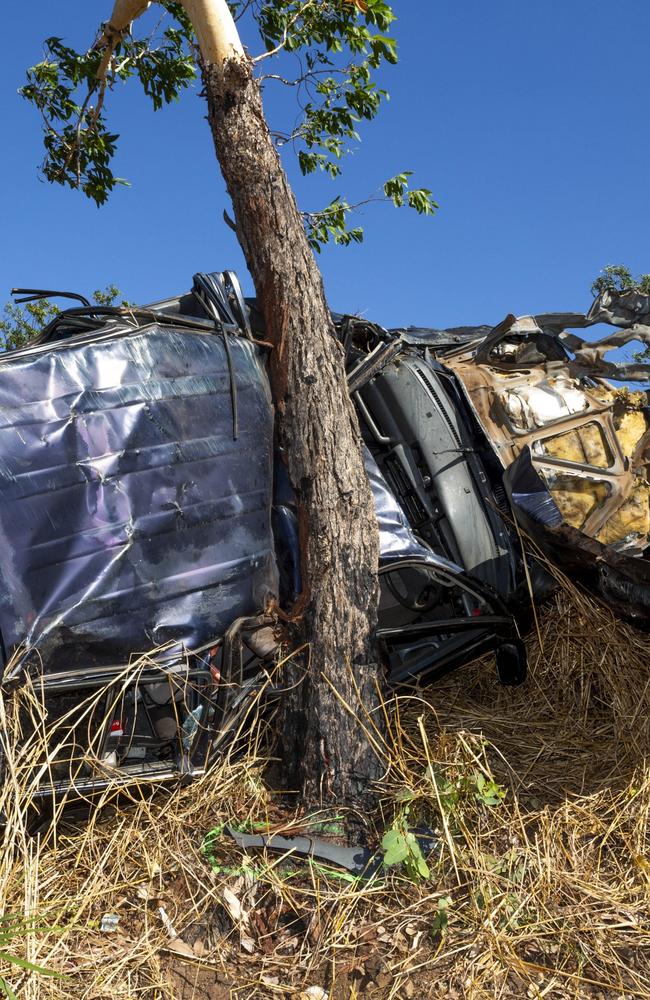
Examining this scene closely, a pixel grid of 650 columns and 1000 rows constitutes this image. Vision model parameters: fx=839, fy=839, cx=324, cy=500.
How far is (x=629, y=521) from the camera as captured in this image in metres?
5.57

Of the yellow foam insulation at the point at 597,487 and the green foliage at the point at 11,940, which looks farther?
the yellow foam insulation at the point at 597,487

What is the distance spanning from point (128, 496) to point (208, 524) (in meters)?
0.41

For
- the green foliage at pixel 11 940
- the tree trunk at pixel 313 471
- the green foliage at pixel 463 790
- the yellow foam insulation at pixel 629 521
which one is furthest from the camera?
the yellow foam insulation at pixel 629 521

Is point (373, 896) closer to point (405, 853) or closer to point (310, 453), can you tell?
point (405, 853)

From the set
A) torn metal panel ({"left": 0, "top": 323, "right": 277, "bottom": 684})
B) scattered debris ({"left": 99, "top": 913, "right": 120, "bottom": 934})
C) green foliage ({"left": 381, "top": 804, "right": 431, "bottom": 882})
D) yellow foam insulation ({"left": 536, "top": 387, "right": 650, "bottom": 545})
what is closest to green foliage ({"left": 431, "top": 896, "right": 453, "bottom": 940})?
green foliage ({"left": 381, "top": 804, "right": 431, "bottom": 882})

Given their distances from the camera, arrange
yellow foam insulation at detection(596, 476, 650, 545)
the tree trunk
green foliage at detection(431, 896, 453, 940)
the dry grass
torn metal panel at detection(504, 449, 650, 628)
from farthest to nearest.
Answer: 1. yellow foam insulation at detection(596, 476, 650, 545)
2. torn metal panel at detection(504, 449, 650, 628)
3. the tree trunk
4. green foliage at detection(431, 896, 453, 940)
5. the dry grass

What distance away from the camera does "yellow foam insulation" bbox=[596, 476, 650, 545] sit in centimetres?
553

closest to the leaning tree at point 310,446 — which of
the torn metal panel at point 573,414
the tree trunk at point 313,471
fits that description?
the tree trunk at point 313,471

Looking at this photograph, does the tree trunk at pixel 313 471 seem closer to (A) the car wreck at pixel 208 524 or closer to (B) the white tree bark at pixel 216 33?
(B) the white tree bark at pixel 216 33

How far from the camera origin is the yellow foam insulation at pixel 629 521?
5531 millimetres

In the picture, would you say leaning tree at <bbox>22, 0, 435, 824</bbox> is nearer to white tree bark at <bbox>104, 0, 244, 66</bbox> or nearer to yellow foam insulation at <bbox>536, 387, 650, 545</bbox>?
white tree bark at <bbox>104, 0, 244, 66</bbox>

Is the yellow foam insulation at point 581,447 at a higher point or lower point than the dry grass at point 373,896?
higher

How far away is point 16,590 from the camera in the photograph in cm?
353

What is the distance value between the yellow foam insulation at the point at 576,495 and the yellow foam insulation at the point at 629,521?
148 mm
